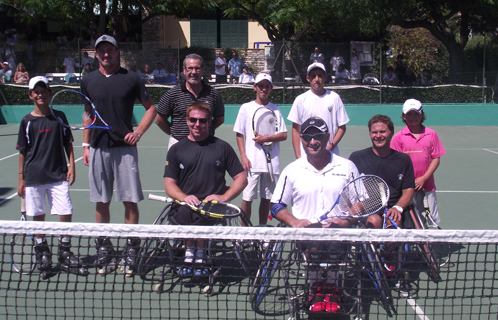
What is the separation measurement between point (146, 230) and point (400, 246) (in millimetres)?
1869

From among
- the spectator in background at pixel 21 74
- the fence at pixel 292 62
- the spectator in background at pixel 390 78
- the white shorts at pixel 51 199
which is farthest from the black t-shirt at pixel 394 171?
the spectator in background at pixel 21 74

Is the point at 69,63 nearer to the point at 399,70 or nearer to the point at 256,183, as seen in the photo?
the point at 399,70

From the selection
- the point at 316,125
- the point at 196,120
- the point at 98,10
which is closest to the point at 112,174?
the point at 196,120

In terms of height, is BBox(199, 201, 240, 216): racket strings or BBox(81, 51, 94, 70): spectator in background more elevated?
BBox(81, 51, 94, 70): spectator in background

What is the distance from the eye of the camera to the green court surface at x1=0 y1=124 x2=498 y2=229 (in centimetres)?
587

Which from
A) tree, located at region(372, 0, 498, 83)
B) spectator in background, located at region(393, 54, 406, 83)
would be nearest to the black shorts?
spectator in background, located at region(393, 54, 406, 83)

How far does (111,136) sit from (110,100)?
0.31m

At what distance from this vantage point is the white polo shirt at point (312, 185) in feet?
11.5

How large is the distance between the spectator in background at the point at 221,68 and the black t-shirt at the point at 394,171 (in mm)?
12916

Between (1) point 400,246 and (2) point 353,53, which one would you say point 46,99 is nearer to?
(1) point 400,246

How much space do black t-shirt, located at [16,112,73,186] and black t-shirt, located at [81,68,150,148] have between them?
325 millimetres

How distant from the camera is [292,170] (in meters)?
3.62

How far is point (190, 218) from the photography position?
381 centimetres

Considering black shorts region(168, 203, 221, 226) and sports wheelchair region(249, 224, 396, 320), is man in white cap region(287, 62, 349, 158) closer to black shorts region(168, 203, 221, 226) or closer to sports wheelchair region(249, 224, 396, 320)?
black shorts region(168, 203, 221, 226)
